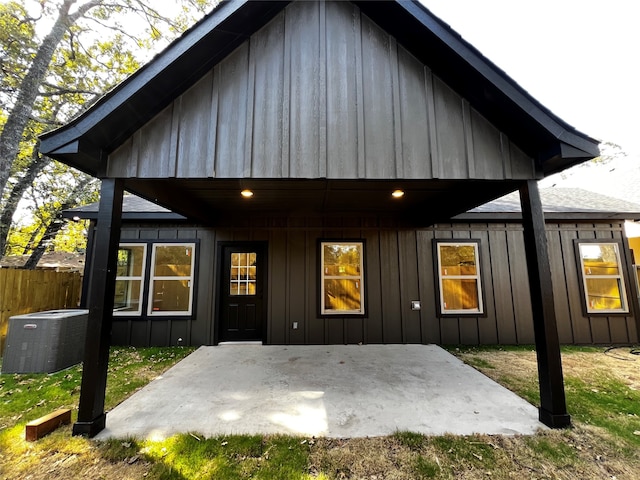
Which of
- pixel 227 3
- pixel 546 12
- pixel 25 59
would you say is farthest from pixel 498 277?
pixel 25 59

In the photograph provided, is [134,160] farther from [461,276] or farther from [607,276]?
[607,276]

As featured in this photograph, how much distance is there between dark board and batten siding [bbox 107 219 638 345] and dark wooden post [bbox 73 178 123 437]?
2828 millimetres

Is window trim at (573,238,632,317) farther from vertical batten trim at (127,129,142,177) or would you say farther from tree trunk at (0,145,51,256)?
tree trunk at (0,145,51,256)

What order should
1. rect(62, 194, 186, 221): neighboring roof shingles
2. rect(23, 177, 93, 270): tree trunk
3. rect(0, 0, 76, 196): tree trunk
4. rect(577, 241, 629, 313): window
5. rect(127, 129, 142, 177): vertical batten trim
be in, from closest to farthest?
1. rect(127, 129, 142, 177): vertical batten trim
2. rect(62, 194, 186, 221): neighboring roof shingles
3. rect(577, 241, 629, 313): window
4. rect(0, 0, 76, 196): tree trunk
5. rect(23, 177, 93, 270): tree trunk

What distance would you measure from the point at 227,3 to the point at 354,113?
1545 mm

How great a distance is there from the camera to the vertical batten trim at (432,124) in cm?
271

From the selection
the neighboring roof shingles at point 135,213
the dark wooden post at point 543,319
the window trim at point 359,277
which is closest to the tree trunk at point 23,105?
the neighboring roof shingles at point 135,213

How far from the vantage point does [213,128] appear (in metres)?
2.71

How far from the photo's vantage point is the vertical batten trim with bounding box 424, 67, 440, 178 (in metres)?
2.71

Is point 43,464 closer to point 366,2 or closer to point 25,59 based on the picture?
point 366,2

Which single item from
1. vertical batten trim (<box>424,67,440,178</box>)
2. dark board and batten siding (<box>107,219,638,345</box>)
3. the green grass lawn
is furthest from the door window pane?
vertical batten trim (<box>424,67,440,178</box>)

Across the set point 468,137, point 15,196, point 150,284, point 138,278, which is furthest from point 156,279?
point 15,196

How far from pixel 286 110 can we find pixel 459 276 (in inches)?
180

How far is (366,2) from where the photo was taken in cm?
287
